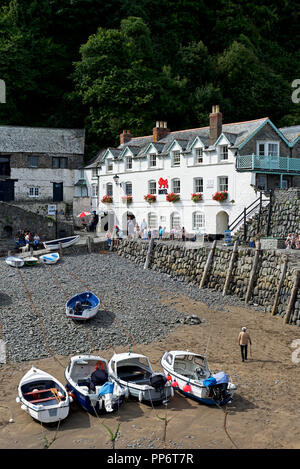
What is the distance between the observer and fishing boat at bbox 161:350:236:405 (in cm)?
1522

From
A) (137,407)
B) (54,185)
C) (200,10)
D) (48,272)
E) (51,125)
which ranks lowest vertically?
(137,407)

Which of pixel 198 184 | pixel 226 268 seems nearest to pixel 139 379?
pixel 226 268

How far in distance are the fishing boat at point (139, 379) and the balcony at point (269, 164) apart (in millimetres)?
19855

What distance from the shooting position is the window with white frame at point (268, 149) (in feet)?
114

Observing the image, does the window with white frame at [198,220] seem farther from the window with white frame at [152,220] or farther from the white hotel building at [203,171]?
the window with white frame at [152,220]

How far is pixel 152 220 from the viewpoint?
40.2m

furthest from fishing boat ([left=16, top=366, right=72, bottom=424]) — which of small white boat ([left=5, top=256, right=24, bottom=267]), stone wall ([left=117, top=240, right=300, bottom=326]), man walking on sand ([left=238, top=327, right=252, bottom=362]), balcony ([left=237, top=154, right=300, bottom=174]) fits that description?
balcony ([left=237, top=154, right=300, bottom=174])

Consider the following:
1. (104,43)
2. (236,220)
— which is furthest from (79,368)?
(104,43)

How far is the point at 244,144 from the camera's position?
3378 cm

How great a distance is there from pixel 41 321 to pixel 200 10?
55.8 meters

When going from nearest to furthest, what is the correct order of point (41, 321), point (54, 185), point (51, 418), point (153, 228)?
point (51, 418)
point (41, 321)
point (153, 228)
point (54, 185)

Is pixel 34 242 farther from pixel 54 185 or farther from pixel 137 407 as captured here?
pixel 137 407

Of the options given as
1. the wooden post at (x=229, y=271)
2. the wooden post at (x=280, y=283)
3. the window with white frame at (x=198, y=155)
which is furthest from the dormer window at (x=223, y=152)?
the wooden post at (x=280, y=283)

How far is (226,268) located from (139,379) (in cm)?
1370
